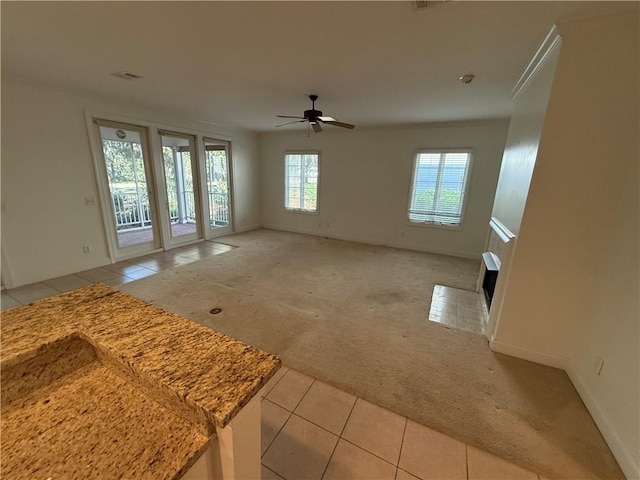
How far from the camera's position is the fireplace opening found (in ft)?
8.97

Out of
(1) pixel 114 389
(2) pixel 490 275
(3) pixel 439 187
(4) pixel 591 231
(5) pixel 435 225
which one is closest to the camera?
(1) pixel 114 389

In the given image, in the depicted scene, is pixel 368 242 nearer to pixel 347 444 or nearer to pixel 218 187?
pixel 218 187

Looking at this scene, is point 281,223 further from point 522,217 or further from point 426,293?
point 522,217

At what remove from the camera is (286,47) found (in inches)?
82.7

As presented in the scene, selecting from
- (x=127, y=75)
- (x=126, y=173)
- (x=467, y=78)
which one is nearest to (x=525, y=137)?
(x=467, y=78)

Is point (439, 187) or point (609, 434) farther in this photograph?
point (439, 187)

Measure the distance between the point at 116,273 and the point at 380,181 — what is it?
4917 mm

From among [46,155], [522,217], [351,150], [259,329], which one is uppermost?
[351,150]

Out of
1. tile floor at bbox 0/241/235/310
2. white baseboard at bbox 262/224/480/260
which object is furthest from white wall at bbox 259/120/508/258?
tile floor at bbox 0/241/235/310

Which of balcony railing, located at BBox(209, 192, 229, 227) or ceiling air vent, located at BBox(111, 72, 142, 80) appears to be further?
balcony railing, located at BBox(209, 192, 229, 227)

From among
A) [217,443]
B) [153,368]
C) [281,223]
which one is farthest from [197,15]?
[281,223]

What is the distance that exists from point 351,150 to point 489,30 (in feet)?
12.7

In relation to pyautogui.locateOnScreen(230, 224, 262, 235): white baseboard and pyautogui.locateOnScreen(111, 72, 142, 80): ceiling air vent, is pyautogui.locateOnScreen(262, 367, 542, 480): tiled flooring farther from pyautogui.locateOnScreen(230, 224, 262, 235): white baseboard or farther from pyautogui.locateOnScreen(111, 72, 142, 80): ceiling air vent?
pyautogui.locateOnScreen(230, 224, 262, 235): white baseboard

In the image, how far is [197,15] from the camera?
1.71m
